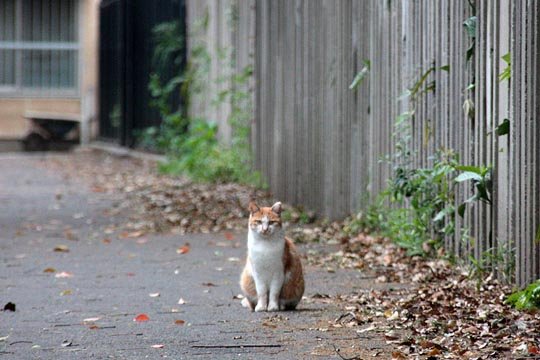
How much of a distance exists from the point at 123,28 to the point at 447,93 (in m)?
14.7

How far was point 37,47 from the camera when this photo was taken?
2598 cm

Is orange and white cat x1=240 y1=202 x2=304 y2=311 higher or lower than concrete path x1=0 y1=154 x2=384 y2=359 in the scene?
higher

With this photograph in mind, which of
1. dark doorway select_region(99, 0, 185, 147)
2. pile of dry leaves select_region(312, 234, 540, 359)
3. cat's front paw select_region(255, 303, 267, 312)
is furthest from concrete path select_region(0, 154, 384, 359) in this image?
dark doorway select_region(99, 0, 185, 147)

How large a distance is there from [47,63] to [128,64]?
4.71 metres

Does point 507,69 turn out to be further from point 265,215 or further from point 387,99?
point 387,99

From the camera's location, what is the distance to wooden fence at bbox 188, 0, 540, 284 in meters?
6.78

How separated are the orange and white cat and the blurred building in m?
18.9

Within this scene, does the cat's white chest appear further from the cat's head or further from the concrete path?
the concrete path

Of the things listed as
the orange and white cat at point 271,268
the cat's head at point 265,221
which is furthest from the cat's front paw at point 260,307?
the cat's head at point 265,221

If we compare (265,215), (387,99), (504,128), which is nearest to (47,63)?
(387,99)

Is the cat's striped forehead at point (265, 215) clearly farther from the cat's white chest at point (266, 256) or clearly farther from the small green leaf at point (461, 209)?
the small green leaf at point (461, 209)

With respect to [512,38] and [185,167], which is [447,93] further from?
[185,167]

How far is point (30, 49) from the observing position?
2594 cm

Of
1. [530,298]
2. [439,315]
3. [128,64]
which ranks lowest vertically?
[439,315]
